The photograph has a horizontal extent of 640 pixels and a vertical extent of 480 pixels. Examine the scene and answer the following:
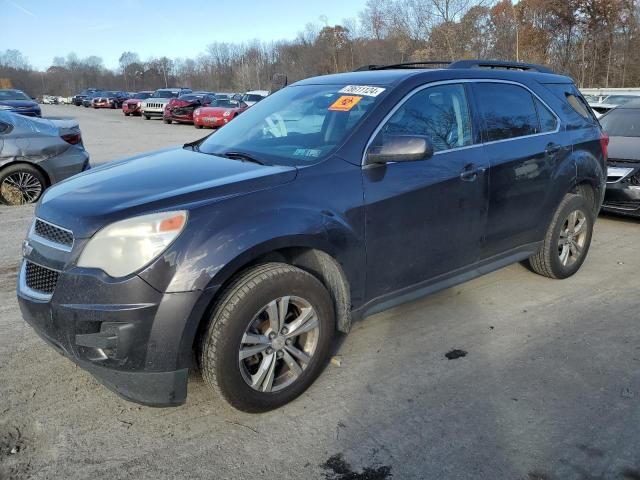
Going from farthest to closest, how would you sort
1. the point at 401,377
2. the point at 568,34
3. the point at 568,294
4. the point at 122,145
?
the point at 568,34 → the point at 122,145 → the point at 568,294 → the point at 401,377

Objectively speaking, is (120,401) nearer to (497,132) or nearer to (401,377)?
(401,377)

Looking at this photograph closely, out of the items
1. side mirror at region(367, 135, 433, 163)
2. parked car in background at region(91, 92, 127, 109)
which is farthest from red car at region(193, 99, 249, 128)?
parked car in background at region(91, 92, 127, 109)

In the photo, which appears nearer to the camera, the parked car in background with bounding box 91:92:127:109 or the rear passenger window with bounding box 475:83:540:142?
the rear passenger window with bounding box 475:83:540:142

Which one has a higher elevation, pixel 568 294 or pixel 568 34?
pixel 568 34

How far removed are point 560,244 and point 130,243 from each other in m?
3.84

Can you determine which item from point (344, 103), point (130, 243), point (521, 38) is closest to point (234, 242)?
point (130, 243)

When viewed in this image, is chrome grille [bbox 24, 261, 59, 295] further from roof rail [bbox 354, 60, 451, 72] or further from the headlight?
roof rail [bbox 354, 60, 451, 72]

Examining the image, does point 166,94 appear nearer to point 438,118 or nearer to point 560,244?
point 560,244

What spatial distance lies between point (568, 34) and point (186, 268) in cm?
4873

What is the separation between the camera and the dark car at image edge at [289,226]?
8.52 feet

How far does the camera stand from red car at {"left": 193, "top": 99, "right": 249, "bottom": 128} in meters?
22.8

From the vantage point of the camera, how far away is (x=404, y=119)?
3.57 metres

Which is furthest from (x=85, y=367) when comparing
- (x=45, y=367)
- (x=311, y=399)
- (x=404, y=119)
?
(x=404, y=119)

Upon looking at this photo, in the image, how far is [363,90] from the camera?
366 centimetres
